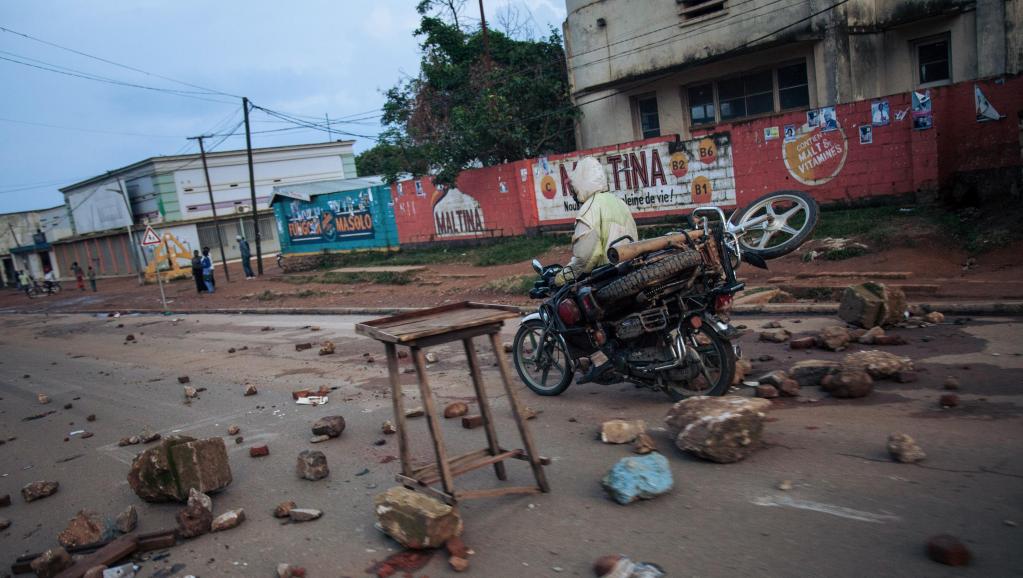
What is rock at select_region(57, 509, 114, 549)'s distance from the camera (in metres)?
4.17

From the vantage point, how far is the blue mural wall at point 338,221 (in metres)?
27.3

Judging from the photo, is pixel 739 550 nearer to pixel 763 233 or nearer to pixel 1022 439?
pixel 1022 439

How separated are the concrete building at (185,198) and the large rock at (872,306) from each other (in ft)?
135

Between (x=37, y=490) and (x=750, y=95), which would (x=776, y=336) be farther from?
(x=750, y=95)

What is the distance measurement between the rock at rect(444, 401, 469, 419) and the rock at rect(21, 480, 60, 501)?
3132 mm

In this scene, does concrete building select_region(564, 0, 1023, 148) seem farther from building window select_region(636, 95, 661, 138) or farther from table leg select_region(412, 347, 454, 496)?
table leg select_region(412, 347, 454, 496)

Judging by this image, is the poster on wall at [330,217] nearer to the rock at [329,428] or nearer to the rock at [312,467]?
the rock at [329,428]

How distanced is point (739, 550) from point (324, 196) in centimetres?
2902

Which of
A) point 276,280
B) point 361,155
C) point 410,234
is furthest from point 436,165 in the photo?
point 361,155

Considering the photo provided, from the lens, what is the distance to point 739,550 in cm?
320

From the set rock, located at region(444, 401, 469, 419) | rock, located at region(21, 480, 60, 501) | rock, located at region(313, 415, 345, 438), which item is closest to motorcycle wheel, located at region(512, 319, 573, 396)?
rock, located at region(444, 401, 469, 419)

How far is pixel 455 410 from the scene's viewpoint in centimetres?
603

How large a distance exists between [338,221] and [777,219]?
25688mm

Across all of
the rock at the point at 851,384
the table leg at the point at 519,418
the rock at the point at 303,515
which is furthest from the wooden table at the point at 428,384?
the rock at the point at 851,384
